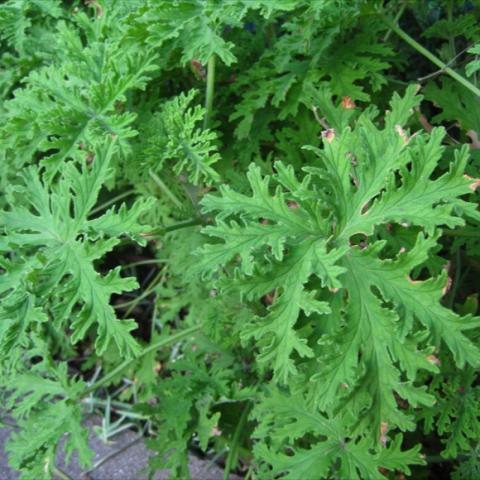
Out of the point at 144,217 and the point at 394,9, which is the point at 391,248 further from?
the point at 144,217

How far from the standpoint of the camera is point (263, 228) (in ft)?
4.95

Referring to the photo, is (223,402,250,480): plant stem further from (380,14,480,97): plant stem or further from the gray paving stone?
(380,14,480,97): plant stem

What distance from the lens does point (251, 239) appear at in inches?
59.6

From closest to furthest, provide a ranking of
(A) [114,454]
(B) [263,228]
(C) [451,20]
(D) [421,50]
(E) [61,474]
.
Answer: (B) [263,228] < (D) [421,50] < (C) [451,20] < (E) [61,474] < (A) [114,454]

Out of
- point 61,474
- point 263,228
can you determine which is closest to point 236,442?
point 61,474

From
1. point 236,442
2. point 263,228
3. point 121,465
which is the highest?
point 263,228

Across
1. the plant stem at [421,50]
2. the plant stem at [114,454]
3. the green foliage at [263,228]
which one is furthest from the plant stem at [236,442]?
the plant stem at [421,50]

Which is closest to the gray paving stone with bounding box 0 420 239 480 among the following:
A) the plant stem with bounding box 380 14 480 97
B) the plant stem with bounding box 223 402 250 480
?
the plant stem with bounding box 223 402 250 480

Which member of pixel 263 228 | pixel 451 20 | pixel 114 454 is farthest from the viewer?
pixel 114 454

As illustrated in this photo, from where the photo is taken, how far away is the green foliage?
1482mm

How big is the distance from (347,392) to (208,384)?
75cm

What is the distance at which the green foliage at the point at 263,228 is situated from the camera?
1482mm

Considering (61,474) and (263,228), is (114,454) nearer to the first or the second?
(61,474)

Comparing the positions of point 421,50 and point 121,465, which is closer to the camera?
point 421,50
